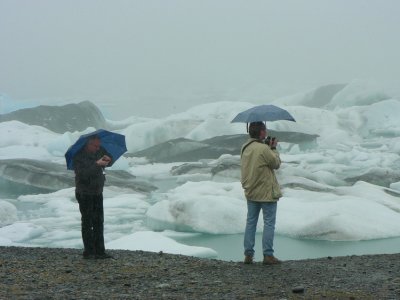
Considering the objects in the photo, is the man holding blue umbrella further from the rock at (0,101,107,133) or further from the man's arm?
the rock at (0,101,107,133)

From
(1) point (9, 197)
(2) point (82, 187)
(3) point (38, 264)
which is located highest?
(2) point (82, 187)

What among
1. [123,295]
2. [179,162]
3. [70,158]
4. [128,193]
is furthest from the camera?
[179,162]

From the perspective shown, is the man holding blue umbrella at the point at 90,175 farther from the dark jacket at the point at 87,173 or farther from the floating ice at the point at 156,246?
the floating ice at the point at 156,246

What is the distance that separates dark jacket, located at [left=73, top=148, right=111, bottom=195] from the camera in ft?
17.6

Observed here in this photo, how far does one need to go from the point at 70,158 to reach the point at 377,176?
45.3 feet

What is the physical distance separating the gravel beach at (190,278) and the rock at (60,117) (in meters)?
28.1

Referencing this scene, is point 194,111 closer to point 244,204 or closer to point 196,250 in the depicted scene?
point 244,204

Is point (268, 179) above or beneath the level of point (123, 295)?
above

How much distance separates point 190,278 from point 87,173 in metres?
1.30

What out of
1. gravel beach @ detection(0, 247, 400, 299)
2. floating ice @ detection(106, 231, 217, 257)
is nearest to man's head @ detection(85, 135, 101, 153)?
gravel beach @ detection(0, 247, 400, 299)

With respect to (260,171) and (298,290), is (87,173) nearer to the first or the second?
(260,171)

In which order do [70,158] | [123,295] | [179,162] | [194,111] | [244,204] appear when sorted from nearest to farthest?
[123,295] < [70,158] < [244,204] < [179,162] < [194,111]

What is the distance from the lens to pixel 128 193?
17.2m

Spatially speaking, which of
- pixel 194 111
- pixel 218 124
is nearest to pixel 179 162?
pixel 218 124
